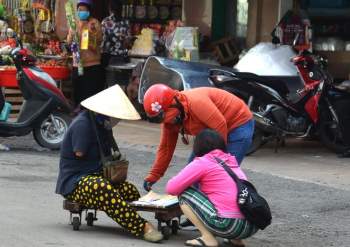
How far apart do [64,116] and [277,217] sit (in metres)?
4.19

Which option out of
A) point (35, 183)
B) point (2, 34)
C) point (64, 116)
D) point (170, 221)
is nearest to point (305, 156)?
point (64, 116)

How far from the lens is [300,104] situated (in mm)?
11320

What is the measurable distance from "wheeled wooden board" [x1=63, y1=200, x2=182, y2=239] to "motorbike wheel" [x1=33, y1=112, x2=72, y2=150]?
3.95 m

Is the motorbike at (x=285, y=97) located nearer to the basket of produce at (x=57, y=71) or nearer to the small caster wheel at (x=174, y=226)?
the basket of produce at (x=57, y=71)

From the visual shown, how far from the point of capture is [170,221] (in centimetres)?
716

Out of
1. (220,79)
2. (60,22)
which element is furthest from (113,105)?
(60,22)

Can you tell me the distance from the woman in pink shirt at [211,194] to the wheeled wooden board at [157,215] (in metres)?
0.29

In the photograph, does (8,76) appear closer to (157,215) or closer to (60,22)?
(60,22)

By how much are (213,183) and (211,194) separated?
3.3 inches

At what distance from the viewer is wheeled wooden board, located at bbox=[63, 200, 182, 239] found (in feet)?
22.6

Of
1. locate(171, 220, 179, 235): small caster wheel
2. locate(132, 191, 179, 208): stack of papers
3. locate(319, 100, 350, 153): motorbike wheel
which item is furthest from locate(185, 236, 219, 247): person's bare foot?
locate(319, 100, 350, 153): motorbike wheel

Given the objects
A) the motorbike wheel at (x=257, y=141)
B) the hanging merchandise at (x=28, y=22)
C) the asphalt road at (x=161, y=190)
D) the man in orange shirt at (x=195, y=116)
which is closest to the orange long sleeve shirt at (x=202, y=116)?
the man in orange shirt at (x=195, y=116)

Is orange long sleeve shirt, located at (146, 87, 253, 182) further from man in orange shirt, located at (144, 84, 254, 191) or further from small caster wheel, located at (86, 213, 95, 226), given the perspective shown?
small caster wheel, located at (86, 213, 95, 226)

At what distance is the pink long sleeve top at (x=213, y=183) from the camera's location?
6469 millimetres
